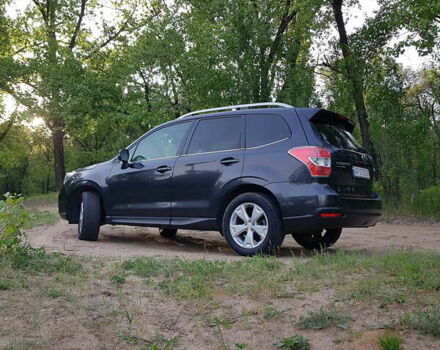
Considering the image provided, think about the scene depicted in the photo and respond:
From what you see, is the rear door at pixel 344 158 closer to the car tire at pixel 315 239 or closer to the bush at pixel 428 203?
the car tire at pixel 315 239

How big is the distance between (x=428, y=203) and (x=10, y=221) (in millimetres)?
10074

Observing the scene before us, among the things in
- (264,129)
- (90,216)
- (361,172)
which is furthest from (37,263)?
(361,172)

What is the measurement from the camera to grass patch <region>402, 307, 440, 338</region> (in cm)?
321

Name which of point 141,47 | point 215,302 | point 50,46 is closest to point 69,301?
point 215,302

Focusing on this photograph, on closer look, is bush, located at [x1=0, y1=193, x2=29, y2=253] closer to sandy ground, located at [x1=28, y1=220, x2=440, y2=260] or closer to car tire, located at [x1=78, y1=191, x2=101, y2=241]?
sandy ground, located at [x1=28, y1=220, x2=440, y2=260]

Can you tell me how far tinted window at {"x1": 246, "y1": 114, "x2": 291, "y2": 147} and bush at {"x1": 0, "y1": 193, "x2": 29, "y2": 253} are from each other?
278cm

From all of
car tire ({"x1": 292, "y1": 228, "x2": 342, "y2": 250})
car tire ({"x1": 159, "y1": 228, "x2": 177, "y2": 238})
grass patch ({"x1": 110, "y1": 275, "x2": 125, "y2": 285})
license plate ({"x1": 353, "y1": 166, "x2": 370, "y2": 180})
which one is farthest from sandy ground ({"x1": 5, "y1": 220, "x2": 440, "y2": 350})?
car tire ({"x1": 159, "y1": 228, "x2": 177, "y2": 238})

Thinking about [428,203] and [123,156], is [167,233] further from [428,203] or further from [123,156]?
[428,203]

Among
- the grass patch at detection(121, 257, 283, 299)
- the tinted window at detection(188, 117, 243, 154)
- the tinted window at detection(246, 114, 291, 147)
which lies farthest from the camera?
the tinted window at detection(188, 117, 243, 154)

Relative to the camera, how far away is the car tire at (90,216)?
25.4 feet

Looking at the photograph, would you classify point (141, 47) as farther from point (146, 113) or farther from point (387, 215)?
point (387, 215)

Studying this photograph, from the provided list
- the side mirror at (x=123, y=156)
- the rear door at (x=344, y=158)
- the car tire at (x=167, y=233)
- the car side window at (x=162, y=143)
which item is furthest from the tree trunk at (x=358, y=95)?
the side mirror at (x=123, y=156)

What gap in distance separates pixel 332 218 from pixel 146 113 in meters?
14.8

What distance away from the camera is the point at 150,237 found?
9125mm
